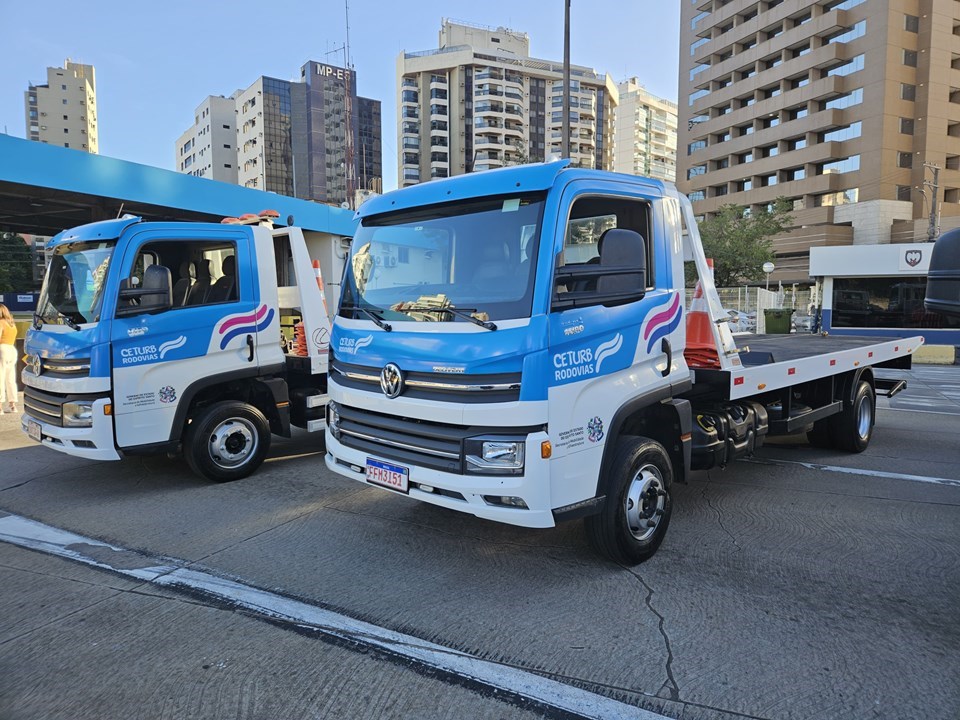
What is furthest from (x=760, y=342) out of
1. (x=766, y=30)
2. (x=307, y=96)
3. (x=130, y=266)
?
(x=307, y=96)

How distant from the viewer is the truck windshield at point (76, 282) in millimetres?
5645

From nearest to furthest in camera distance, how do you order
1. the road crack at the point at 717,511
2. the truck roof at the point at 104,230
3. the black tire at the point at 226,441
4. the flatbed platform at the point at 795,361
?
the road crack at the point at 717,511 → the flatbed platform at the point at 795,361 → the truck roof at the point at 104,230 → the black tire at the point at 226,441

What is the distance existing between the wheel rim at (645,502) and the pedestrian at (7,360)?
10534mm

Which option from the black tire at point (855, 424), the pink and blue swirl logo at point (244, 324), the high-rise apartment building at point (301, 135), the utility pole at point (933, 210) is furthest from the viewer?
the high-rise apartment building at point (301, 135)

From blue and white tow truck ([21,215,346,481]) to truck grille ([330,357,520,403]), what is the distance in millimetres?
2702

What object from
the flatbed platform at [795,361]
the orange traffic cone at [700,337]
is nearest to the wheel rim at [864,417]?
the flatbed platform at [795,361]

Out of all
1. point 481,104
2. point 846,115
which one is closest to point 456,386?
point 846,115

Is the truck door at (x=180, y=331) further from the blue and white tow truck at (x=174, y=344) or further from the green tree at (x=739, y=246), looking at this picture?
the green tree at (x=739, y=246)

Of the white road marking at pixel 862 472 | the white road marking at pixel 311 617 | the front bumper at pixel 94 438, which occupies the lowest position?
the white road marking at pixel 311 617

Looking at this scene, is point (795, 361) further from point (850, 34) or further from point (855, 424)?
point (850, 34)

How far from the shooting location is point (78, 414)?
218 inches

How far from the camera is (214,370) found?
615cm

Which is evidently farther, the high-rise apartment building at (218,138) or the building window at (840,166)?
the high-rise apartment building at (218,138)

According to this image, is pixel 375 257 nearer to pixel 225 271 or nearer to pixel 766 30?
pixel 225 271
